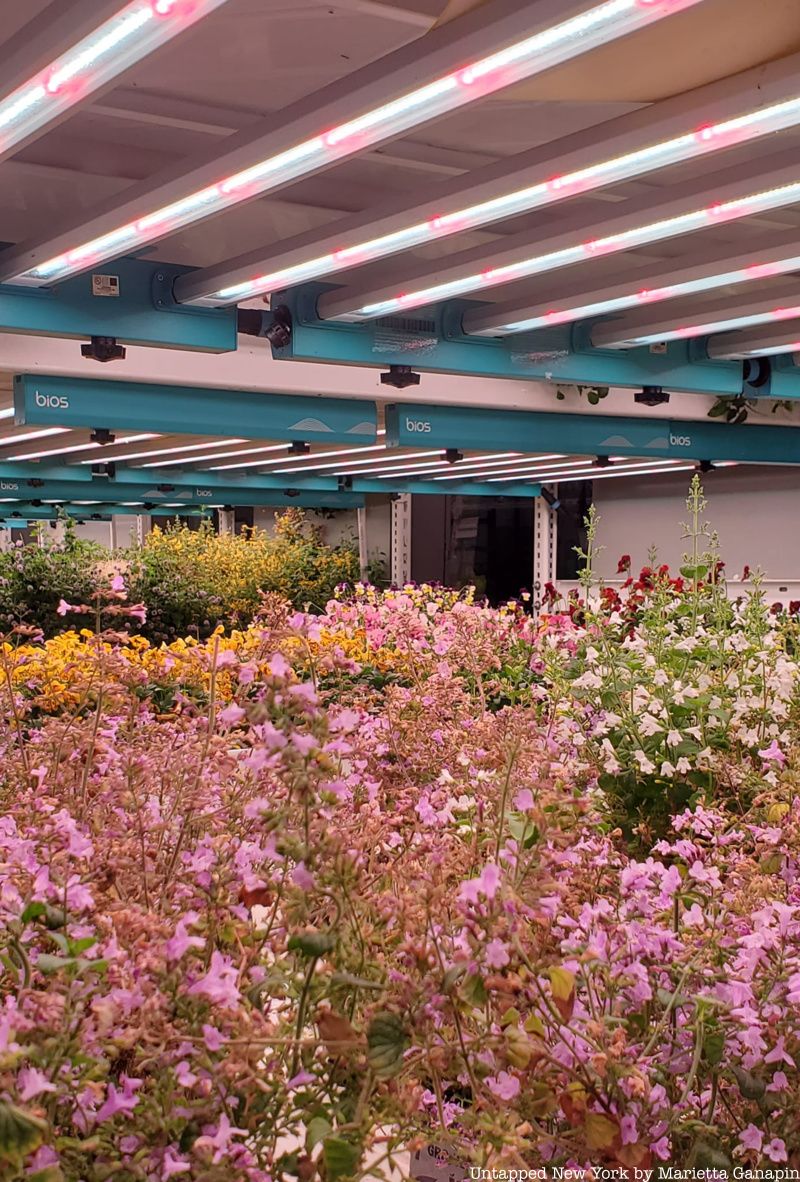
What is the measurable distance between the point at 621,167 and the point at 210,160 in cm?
104

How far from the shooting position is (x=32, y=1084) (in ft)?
2.32

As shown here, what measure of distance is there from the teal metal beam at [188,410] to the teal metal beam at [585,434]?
0.98ft

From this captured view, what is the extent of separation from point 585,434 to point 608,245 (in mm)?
4060

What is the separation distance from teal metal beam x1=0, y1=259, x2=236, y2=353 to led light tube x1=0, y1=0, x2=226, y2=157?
6.07ft

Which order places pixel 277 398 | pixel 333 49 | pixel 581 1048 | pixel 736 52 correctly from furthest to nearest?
pixel 277 398 < pixel 333 49 < pixel 736 52 < pixel 581 1048

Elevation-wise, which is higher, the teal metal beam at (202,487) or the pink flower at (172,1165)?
the teal metal beam at (202,487)

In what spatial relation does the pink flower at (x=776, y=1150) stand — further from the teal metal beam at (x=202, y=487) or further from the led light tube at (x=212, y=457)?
the teal metal beam at (x=202, y=487)

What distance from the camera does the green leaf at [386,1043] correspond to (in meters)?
0.80

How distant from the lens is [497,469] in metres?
10.5

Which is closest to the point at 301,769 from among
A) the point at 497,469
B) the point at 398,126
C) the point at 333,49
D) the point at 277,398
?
the point at 398,126

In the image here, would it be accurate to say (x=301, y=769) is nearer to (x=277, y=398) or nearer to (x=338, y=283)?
(x=338, y=283)

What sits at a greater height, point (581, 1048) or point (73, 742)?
point (73, 742)

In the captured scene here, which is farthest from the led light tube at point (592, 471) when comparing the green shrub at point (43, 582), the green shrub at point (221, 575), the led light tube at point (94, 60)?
the led light tube at point (94, 60)

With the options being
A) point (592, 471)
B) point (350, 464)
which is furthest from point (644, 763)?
point (592, 471)
